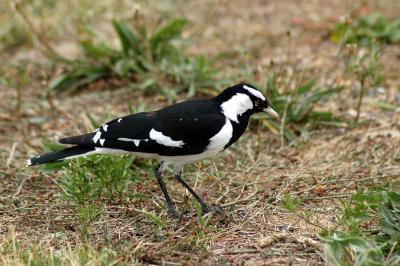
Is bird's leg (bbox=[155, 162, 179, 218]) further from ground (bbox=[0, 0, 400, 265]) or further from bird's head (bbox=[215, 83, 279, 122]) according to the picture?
bird's head (bbox=[215, 83, 279, 122])

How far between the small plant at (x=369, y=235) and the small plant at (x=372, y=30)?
322 centimetres

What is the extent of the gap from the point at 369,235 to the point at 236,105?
1.16 metres

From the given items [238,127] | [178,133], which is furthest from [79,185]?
[238,127]

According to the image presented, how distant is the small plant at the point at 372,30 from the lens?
275 inches

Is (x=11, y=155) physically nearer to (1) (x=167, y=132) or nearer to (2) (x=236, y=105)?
(1) (x=167, y=132)

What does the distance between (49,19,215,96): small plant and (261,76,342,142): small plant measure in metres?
0.82

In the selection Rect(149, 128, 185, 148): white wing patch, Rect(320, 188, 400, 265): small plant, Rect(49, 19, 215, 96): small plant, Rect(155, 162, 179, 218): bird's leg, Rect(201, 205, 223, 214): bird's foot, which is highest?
Rect(49, 19, 215, 96): small plant

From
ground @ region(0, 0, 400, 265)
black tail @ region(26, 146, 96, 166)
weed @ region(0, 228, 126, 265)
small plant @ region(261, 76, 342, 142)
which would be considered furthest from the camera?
small plant @ region(261, 76, 342, 142)

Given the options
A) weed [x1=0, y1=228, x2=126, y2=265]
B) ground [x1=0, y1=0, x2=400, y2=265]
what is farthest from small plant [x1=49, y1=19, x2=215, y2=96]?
weed [x1=0, y1=228, x2=126, y2=265]

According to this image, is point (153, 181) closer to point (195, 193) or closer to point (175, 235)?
point (195, 193)

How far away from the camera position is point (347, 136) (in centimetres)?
556

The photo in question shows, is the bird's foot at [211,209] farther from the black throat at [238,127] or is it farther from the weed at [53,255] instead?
the weed at [53,255]

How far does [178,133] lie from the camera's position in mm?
4172

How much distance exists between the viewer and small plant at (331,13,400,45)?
6984mm
